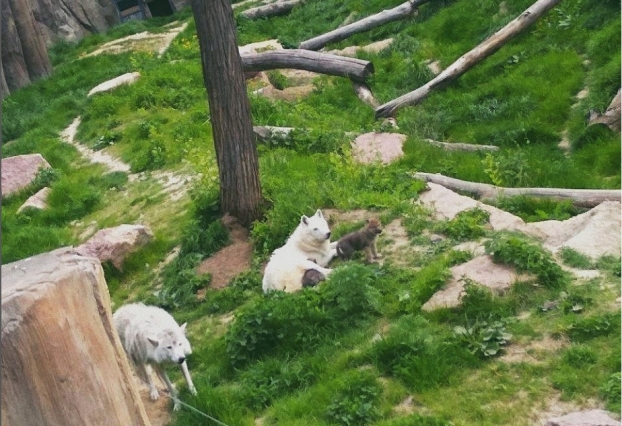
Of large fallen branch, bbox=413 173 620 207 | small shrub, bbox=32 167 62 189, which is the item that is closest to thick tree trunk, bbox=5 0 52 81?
small shrub, bbox=32 167 62 189

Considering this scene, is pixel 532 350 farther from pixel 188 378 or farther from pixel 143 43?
pixel 143 43

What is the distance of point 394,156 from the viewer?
1120 centimetres

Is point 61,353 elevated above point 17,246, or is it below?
above

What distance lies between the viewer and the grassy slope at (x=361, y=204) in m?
5.77

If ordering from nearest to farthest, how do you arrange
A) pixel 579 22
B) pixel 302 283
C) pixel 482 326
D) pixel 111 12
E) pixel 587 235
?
pixel 482 326, pixel 587 235, pixel 302 283, pixel 579 22, pixel 111 12

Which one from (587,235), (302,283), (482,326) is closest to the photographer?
(482,326)

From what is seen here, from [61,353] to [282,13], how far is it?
1868 cm

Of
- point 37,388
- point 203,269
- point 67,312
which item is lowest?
point 203,269

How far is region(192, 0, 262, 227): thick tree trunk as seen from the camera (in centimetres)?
951

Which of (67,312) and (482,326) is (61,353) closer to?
(67,312)

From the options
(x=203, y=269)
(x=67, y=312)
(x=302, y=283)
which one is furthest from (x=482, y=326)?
(x=203, y=269)

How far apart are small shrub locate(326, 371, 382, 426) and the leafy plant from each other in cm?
80

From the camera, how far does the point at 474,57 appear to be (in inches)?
550

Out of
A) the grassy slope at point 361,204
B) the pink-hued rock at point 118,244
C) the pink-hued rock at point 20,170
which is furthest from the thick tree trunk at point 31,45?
the pink-hued rock at point 118,244
